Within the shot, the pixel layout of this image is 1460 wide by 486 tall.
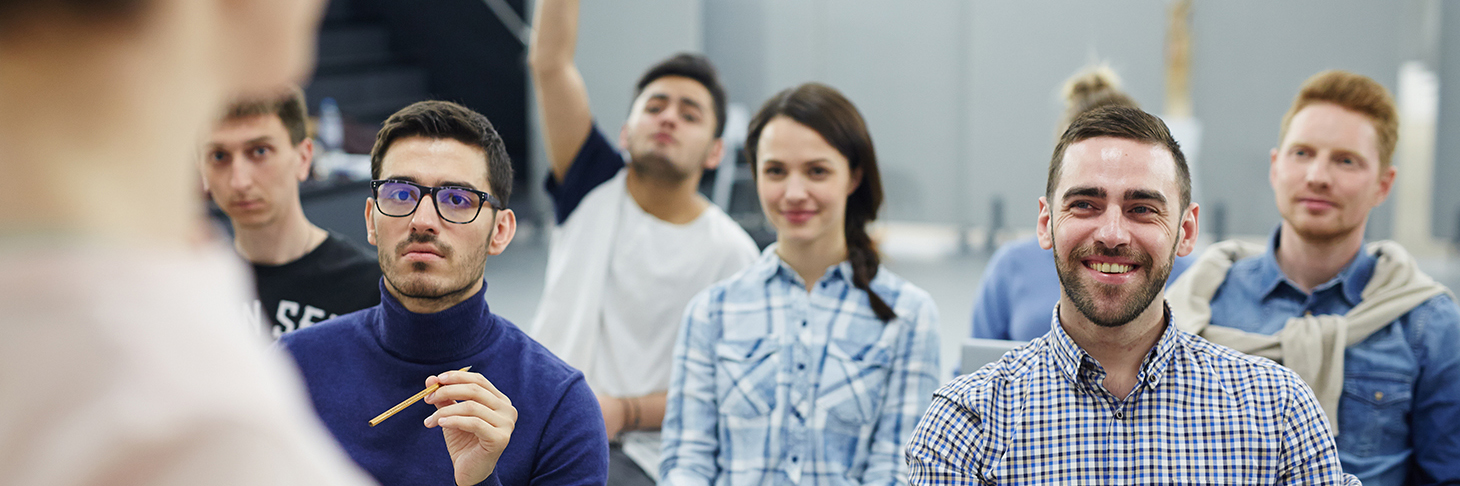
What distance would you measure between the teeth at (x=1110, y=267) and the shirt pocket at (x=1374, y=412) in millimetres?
724

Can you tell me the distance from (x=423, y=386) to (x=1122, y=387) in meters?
0.89

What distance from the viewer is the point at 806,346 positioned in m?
1.90

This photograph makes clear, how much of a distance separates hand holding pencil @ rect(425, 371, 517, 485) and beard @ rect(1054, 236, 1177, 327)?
2.32ft

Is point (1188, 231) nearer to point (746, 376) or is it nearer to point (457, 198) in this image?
point (746, 376)

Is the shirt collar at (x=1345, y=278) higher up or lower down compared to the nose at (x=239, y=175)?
lower down

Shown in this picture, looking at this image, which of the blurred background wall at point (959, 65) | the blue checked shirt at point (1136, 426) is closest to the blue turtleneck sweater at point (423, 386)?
the blue checked shirt at point (1136, 426)

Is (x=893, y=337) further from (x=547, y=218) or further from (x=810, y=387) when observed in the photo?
(x=547, y=218)

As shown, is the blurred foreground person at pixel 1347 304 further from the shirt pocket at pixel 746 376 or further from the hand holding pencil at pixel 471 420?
the hand holding pencil at pixel 471 420

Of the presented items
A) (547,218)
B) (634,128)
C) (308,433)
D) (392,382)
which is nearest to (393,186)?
(392,382)

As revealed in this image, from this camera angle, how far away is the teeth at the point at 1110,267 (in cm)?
129

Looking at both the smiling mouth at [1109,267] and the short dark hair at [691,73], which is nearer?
the smiling mouth at [1109,267]

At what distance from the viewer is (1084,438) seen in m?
1.33

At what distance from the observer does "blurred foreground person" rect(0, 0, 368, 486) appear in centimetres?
40

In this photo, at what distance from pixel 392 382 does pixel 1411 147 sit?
757cm
